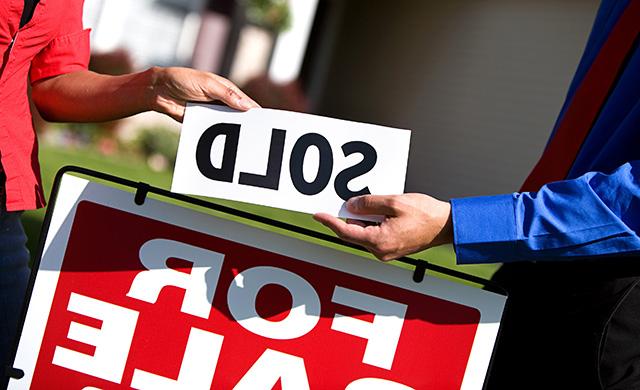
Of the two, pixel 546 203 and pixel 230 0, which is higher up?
pixel 230 0

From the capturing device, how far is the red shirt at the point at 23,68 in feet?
7.43

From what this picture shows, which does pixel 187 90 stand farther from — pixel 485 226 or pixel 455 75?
pixel 455 75

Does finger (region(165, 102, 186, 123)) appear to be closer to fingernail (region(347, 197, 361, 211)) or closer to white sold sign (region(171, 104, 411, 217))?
white sold sign (region(171, 104, 411, 217))

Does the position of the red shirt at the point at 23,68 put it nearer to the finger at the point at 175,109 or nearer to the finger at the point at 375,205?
the finger at the point at 175,109

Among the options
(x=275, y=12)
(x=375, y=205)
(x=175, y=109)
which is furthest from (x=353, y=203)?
(x=275, y=12)

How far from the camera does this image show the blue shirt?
191 cm

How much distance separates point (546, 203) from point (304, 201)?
52cm

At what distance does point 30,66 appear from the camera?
8.19ft

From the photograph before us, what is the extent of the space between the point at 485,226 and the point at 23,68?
1243mm

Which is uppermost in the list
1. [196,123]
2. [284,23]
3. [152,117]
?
[284,23]

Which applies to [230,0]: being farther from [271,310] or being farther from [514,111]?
[271,310]

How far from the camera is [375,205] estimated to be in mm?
1970

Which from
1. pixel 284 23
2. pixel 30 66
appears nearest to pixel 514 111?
pixel 284 23

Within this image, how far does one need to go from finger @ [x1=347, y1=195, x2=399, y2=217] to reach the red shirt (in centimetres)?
86
